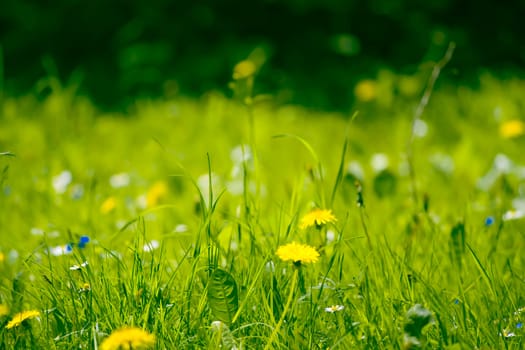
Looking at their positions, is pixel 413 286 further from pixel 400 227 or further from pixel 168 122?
pixel 168 122

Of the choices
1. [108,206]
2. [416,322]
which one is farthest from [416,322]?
[108,206]

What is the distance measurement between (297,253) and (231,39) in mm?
3600

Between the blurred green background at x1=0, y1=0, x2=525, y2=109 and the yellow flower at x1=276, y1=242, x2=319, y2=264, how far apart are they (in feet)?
10.4

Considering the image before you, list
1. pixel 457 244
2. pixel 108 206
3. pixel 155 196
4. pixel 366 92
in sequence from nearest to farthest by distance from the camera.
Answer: pixel 457 244 → pixel 108 206 → pixel 155 196 → pixel 366 92

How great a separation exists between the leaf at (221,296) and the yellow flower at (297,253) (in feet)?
0.36

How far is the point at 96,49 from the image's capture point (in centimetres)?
497

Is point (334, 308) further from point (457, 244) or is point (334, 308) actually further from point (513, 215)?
point (513, 215)

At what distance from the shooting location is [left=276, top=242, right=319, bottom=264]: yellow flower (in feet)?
4.19

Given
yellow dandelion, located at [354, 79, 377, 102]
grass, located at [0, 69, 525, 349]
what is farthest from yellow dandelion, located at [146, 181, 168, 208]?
yellow dandelion, located at [354, 79, 377, 102]

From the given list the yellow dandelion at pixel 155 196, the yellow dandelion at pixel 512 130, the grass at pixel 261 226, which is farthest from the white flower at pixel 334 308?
the yellow dandelion at pixel 512 130

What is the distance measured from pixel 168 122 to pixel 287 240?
7.32 ft

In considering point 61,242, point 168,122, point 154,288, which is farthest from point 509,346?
point 168,122

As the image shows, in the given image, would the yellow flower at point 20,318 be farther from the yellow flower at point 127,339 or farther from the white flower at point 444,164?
the white flower at point 444,164

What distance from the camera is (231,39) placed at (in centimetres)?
473
